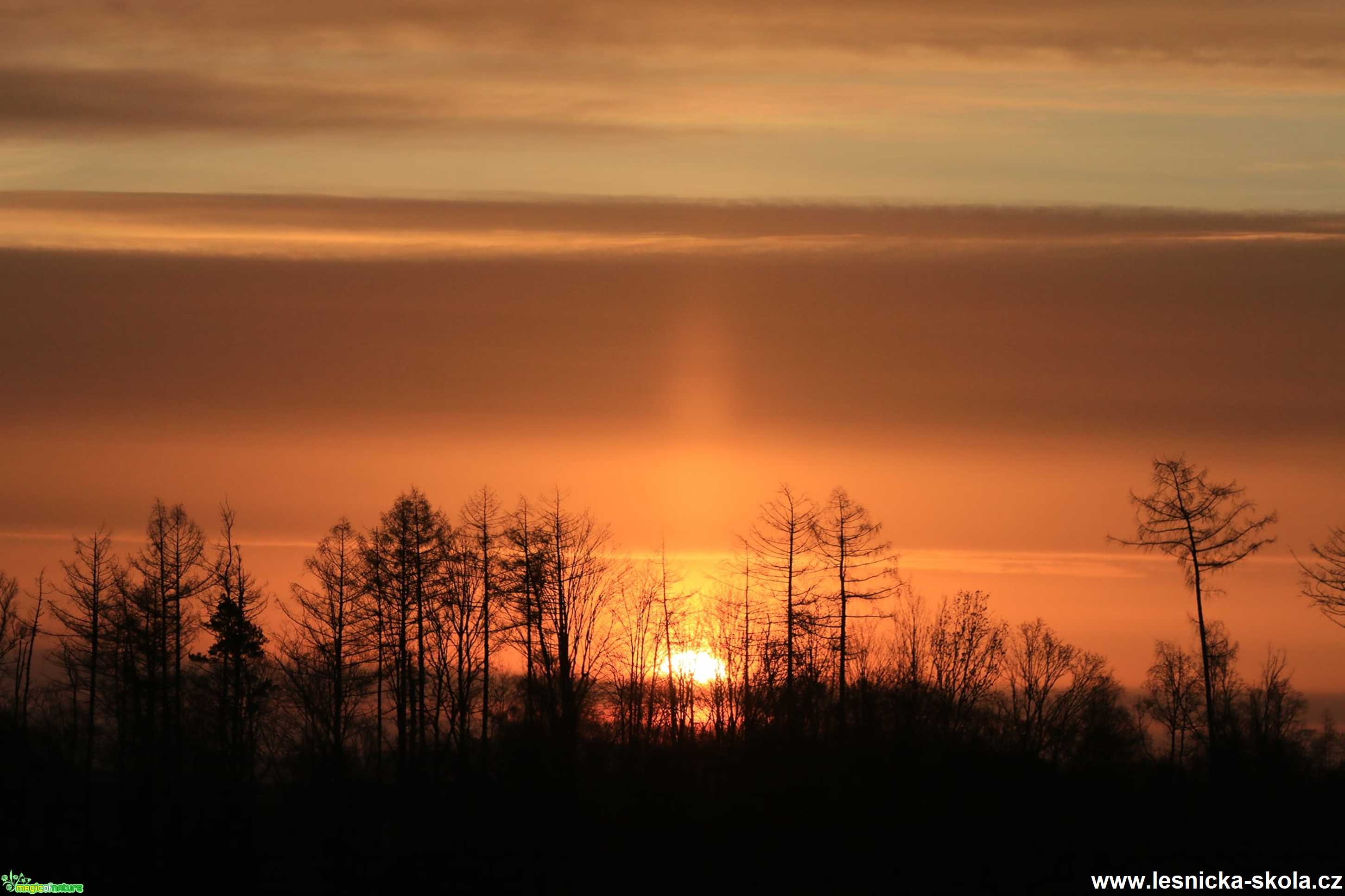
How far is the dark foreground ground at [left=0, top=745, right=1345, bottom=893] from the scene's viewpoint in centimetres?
5184

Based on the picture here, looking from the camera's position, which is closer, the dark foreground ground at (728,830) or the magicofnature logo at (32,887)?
the dark foreground ground at (728,830)

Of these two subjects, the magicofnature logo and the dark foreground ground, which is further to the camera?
the magicofnature logo

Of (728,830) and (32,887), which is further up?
(728,830)

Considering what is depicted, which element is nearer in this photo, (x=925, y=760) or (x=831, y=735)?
(x=925, y=760)

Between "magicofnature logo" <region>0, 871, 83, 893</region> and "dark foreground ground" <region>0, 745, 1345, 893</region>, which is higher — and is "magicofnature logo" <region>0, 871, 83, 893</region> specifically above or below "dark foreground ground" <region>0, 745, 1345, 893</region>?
below

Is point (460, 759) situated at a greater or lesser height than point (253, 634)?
lesser

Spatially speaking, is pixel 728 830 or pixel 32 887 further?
pixel 728 830

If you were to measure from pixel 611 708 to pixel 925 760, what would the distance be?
24.5m

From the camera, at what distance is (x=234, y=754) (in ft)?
235

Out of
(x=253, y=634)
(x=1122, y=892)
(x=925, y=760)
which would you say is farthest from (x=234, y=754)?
(x=1122, y=892)

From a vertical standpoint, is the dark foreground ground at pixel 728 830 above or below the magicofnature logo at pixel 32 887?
above

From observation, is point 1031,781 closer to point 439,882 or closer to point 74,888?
point 439,882

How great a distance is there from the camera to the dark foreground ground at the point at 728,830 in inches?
2041

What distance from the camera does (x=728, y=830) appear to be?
5984 cm
